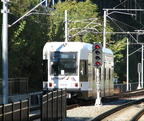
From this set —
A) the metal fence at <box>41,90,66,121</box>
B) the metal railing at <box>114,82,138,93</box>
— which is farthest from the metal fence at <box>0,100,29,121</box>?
the metal railing at <box>114,82,138,93</box>

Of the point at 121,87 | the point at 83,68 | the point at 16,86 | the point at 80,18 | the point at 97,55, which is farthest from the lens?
the point at 121,87

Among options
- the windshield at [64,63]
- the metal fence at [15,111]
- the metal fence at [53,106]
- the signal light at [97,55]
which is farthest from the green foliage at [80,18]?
the metal fence at [15,111]

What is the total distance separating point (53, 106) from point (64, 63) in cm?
922

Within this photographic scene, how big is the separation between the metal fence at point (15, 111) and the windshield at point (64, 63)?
14117 millimetres

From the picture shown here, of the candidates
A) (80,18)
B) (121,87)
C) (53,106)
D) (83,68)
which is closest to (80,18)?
(80,18)

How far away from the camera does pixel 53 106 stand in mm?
20047

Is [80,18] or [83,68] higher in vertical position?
[80,18]

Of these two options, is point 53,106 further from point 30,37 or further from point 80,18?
point 80,18

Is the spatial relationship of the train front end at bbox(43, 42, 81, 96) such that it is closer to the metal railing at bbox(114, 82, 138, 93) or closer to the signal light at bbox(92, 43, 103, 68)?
the signal light at bbox(92, 43, 103, 68)

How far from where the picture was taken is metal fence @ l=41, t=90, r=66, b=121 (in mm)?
17828

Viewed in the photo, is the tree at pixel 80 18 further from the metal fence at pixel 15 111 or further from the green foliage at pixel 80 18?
the metal fence at pixel 15 111

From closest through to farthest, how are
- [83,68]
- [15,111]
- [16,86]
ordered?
[15,111]
[83,68]
[16,86]

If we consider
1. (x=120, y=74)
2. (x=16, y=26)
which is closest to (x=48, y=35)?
(x=16, y=26)

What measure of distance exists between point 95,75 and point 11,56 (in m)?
8.46
